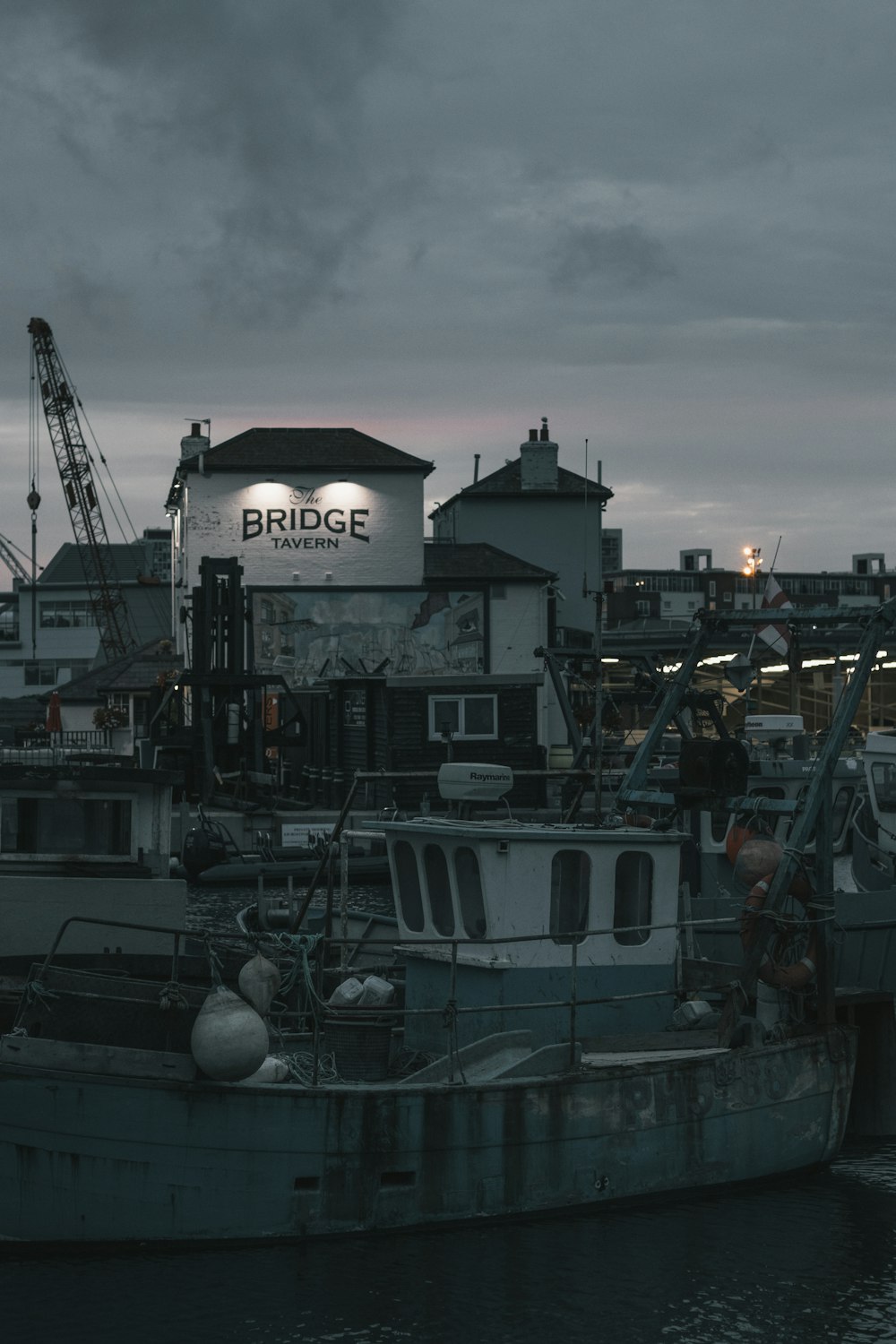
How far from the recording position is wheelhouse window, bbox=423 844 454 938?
51.1 ft

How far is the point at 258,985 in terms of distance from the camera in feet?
45.9

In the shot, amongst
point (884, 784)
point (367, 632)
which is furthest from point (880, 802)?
point (367, 632)

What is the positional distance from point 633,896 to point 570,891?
724mm

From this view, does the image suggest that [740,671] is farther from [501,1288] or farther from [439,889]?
[501,1288]

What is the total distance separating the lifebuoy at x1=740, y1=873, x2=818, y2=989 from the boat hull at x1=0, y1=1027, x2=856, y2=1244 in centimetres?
88

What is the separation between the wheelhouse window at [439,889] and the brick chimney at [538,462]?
60518 millimetres

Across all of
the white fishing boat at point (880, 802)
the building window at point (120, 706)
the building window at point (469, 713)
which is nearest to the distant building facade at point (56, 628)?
the building window at point (120, 706)

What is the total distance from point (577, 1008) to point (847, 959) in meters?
5.51

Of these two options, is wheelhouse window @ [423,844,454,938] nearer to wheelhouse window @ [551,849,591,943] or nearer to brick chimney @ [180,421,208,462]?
wheelhouse window @ [551,849,591,943]

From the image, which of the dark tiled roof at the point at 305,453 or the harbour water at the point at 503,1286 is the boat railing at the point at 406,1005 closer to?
the harbour water at the point at 503,1286

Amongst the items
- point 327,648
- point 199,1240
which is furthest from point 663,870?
point 327,648

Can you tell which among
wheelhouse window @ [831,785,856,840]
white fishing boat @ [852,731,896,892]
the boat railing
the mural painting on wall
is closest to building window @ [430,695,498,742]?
the mural painting on wall

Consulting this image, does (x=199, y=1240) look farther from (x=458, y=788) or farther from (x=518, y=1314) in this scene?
(x=458, y=788)

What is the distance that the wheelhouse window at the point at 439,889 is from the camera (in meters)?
15.6
